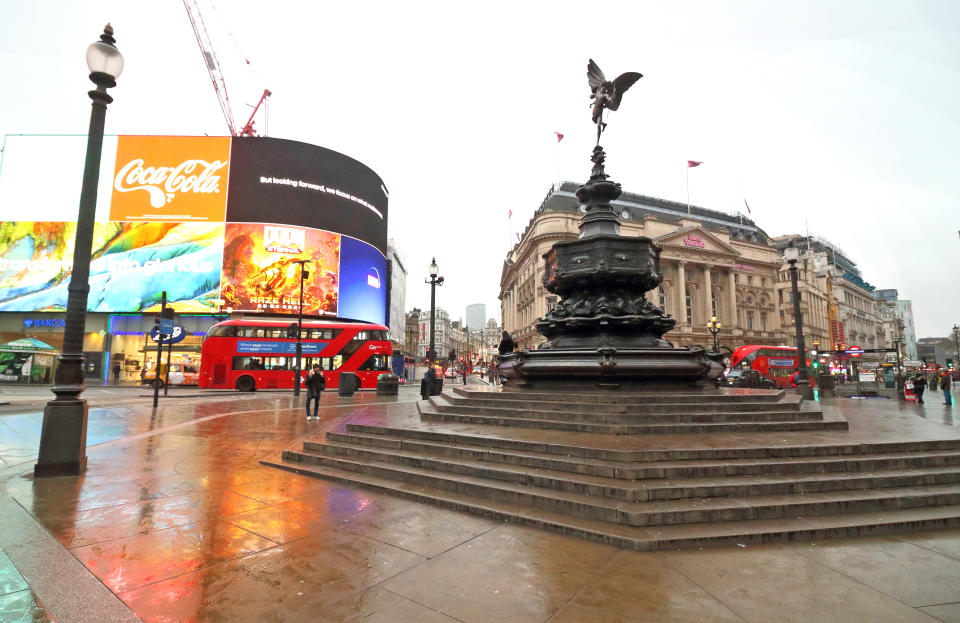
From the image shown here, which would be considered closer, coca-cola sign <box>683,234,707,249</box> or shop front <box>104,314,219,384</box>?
shop front <box>104,314,219,384</box>

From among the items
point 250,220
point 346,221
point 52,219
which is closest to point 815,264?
point 346,221

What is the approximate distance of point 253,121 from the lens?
255 feet

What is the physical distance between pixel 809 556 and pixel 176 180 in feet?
179

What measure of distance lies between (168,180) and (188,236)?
20.7ft

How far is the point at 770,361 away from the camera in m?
34.3

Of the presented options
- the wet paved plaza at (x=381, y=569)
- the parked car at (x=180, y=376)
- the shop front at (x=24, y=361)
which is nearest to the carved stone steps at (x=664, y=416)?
the wet paved plaza at (x=381, y=569)

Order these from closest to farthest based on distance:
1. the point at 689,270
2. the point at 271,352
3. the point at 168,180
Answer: the point at 271,352, the point at 168,180, the point at 689,270

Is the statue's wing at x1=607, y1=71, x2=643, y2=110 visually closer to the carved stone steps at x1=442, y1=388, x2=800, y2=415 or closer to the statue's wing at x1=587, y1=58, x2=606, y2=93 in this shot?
the statue's wing at x1=587, y1=58, x2=606, y2=93

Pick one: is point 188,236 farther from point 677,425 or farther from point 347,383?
point 677,425

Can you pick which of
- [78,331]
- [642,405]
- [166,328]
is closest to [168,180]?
[166,328]

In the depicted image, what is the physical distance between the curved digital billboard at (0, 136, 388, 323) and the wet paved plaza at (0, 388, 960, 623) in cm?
3981

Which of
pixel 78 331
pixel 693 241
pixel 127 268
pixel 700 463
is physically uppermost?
pixel 693 241

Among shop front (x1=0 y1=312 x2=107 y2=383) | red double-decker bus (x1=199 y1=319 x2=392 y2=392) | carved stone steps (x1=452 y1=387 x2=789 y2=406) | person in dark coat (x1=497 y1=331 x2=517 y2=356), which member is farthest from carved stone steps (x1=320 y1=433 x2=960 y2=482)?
shop front (x1=0 y1=312 x2=107 y2=383)

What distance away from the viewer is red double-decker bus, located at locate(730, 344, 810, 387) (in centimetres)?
3394
